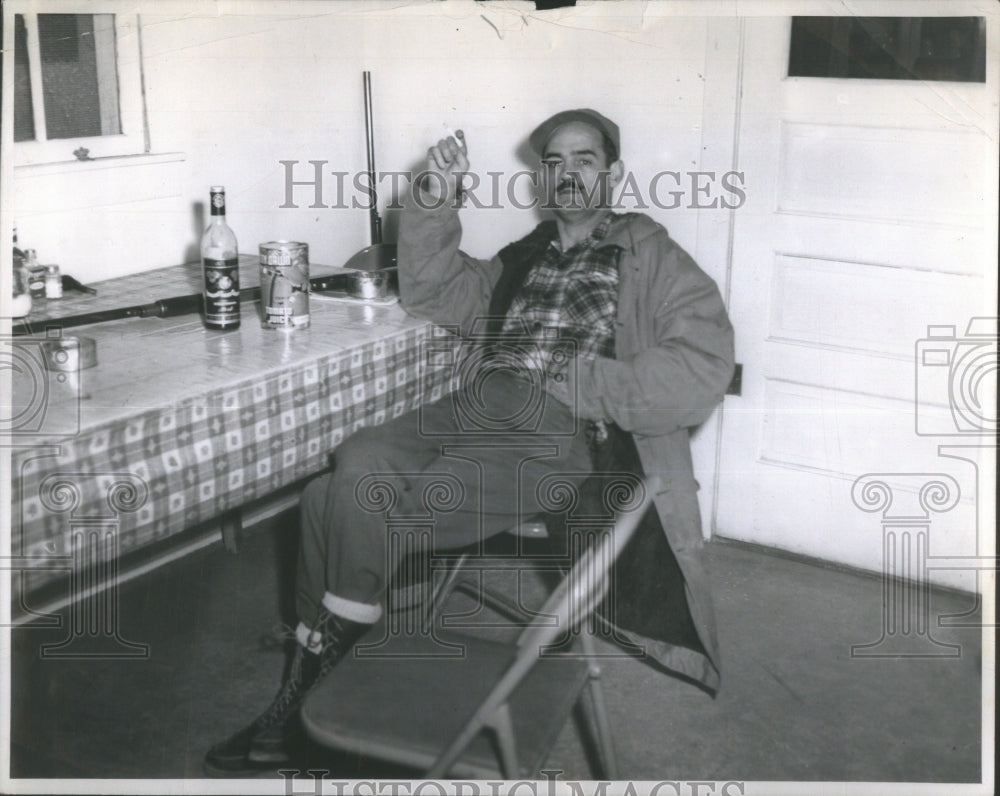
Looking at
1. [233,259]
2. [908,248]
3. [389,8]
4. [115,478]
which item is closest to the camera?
[115,478]

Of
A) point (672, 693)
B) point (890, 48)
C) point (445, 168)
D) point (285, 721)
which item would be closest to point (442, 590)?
point (285, 721)

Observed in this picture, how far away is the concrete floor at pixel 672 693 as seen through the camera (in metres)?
1.92

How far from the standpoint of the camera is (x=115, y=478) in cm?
151

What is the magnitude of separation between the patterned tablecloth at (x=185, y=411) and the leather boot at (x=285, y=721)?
0.30 meters

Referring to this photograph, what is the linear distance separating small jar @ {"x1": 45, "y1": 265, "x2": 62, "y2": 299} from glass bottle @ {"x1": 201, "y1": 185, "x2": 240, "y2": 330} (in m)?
0.41

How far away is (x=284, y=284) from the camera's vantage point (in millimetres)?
1960

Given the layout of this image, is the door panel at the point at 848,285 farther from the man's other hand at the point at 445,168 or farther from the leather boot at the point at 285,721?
the leather boot at the point at 285,721

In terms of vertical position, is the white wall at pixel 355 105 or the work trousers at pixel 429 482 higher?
the white wall at pixel 355 105

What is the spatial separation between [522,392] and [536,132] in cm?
65

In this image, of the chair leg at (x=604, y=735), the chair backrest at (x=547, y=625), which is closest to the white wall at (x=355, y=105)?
the chair leg at (x=604, y=735)

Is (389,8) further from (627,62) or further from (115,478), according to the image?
(115,478)

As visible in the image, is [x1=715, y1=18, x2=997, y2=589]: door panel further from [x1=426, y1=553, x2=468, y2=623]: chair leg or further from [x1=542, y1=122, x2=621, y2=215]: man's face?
[x1=426, y1=553, x2=468, y2=623]: chair leg

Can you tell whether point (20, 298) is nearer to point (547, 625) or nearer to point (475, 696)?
point (475, 696)

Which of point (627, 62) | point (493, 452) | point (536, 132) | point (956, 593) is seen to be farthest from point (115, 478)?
point (956, 593)
